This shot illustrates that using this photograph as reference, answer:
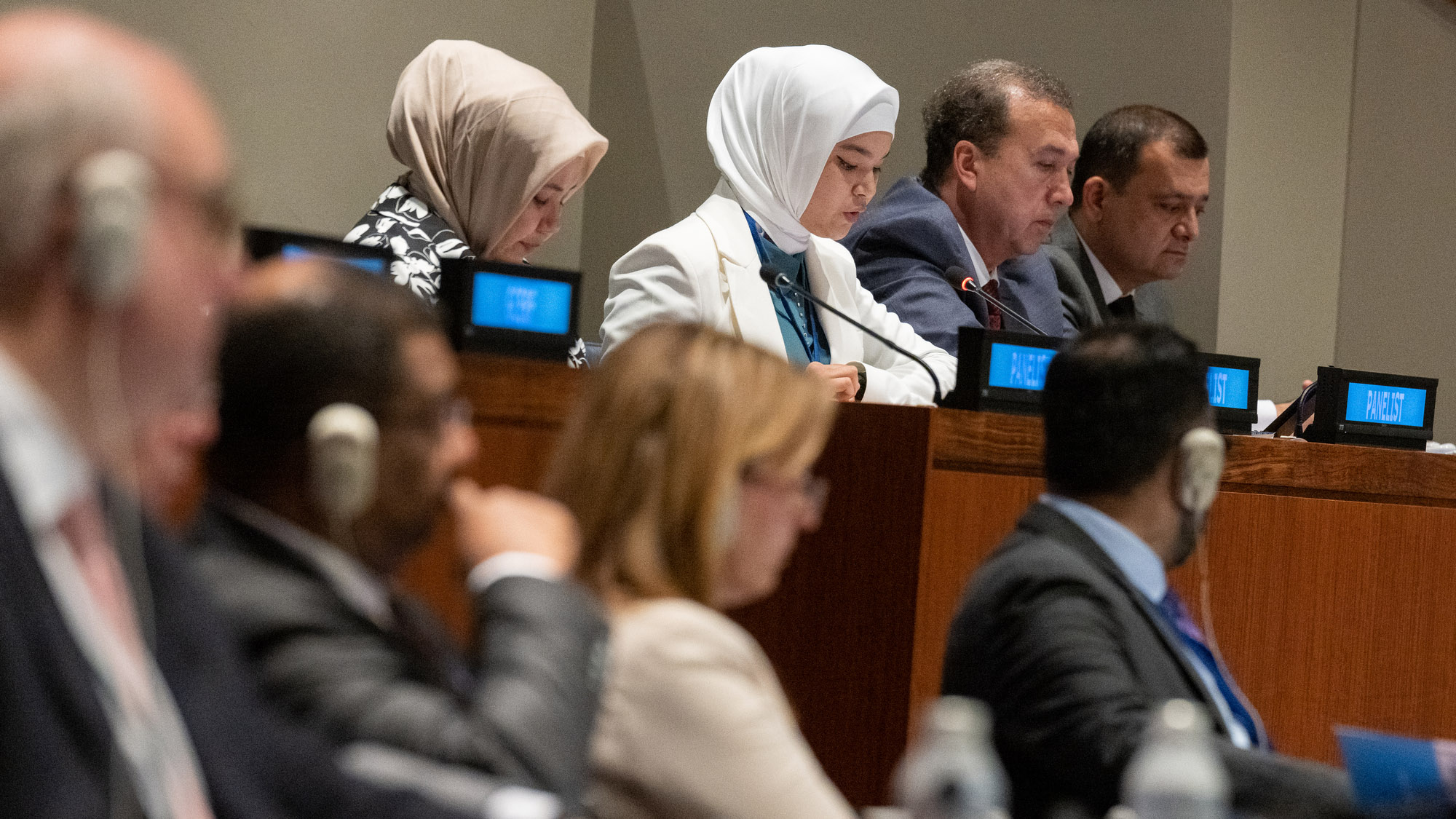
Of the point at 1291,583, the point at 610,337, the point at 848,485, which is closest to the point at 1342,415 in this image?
the point at 1291,583

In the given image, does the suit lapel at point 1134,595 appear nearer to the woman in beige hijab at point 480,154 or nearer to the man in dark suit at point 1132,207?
the woman in beige hijab at point 480,154

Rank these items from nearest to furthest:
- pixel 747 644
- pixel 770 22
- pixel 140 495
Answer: pixel 140 495 → pixel 747 644 → pixel 770 22

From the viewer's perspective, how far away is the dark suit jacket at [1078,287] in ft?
13.9

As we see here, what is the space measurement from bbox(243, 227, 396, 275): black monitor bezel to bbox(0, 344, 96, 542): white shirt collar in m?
0.91

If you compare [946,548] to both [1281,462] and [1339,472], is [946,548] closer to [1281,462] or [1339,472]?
[1281,462]

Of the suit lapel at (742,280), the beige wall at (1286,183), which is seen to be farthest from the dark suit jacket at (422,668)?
the beige wall at (1286,183)

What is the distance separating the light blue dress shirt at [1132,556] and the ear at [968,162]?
2200 mm

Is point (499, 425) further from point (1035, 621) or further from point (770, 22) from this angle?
point (770, 22)

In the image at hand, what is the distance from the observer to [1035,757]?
1766mm

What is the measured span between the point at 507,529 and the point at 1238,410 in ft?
5.73

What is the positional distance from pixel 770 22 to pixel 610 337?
2.65 metres

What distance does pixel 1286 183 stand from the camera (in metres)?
5.53

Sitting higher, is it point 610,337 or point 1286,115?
point 1286,115

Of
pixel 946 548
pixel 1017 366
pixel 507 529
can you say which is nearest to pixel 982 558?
pixel 946 548
